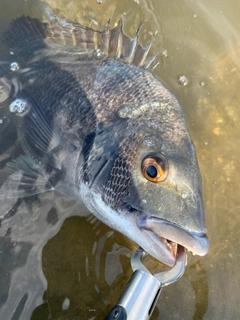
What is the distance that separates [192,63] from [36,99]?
1555mm

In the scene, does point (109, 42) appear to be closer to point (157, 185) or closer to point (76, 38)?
point (76, 38)

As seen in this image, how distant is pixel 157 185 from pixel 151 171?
3.4 inches

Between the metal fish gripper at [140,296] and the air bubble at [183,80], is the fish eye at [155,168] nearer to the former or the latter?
the metal fish gripper at [140,296]

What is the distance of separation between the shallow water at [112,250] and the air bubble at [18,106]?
0.76m

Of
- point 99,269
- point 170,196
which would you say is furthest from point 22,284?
point 170,196

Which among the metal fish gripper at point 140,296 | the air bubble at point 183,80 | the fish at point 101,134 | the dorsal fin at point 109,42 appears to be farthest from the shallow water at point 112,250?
the metal fish gripper at point 140,296

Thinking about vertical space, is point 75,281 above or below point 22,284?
below

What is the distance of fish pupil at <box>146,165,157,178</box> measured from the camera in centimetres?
175

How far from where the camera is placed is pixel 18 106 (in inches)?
108

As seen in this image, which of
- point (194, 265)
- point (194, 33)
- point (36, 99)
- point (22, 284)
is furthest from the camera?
point (194, 33)

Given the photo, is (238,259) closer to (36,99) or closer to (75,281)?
(75,281)

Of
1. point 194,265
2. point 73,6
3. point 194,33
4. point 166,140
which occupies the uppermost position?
point 73,6

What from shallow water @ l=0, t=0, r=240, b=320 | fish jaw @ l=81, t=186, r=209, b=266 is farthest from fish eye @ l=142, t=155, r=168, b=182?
shallow water @ l=0, t=0, r=240, b=320

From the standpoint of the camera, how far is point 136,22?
11.0 ft
